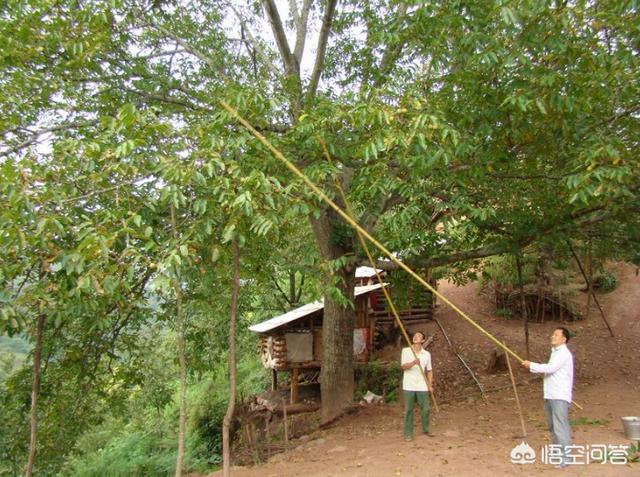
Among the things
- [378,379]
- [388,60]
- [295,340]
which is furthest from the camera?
[295,340]

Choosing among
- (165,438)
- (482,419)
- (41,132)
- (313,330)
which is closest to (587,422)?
(482,419)

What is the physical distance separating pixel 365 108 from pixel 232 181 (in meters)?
1.41

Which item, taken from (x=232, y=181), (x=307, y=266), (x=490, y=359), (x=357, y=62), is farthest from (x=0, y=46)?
(x=490, y=359)

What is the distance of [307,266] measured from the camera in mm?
5730

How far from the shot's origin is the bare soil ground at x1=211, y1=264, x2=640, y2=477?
17.7 ft

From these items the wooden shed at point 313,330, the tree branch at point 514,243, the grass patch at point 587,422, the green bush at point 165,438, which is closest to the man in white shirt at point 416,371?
the tree branch at point 514,243

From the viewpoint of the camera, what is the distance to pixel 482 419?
7590 millimetres

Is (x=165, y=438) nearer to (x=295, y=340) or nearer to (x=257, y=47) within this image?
(x=295, y=340)

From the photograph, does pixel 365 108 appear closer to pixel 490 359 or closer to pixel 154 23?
pixel 154 23

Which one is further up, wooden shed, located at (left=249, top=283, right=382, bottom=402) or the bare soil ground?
wooden shed, located at (left=249, top=283, right=382, bottom=402)

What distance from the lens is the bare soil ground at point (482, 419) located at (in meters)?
5.40

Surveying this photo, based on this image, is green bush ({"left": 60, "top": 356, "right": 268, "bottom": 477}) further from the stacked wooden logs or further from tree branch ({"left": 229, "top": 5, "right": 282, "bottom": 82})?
tree branch ({"left": 229, "top": 5, "right": 282, "bottom": 82})

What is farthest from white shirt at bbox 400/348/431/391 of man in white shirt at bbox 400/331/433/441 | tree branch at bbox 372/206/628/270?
tree branch at bbox 372/206/628/270

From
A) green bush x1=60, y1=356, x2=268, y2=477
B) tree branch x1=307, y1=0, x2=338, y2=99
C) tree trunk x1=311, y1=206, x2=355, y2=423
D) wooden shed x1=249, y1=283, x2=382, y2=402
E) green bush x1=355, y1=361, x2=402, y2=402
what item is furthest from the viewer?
green bush x1=60, y1=356, x2=268, y2=477
